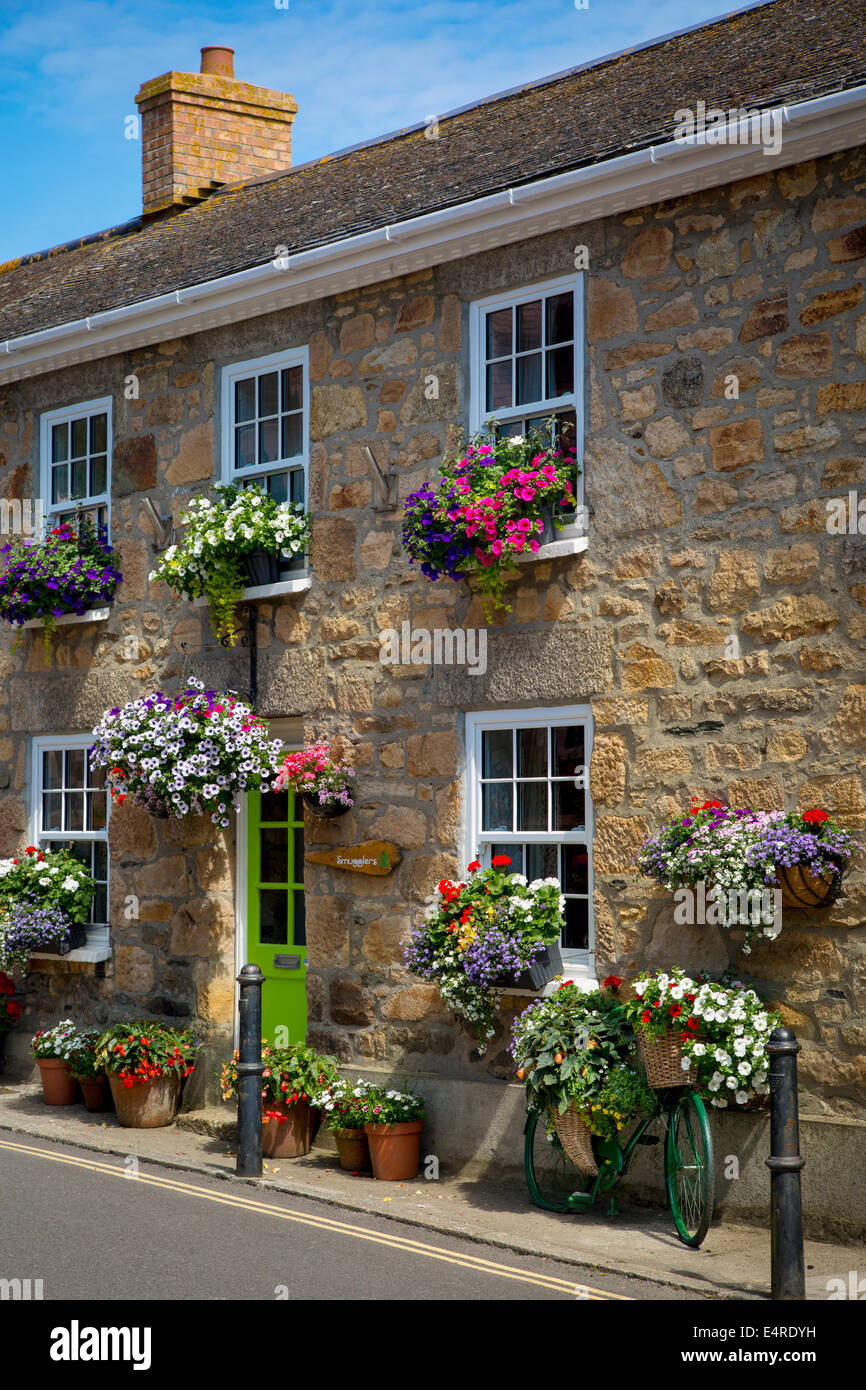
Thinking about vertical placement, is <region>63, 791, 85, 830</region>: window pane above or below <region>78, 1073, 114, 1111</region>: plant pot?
above

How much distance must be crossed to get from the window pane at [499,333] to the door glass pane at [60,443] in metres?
4.18

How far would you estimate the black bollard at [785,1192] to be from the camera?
19.3ft

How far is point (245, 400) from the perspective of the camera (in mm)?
10547

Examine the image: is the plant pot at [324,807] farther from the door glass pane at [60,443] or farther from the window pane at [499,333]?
the door glass pane at [60,443]

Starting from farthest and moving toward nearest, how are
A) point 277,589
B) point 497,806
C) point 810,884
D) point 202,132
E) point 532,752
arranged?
point 202,132 → point 277,589 → point 497,806 → point 532,752 → point 810,884

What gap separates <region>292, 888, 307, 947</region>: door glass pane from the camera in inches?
406

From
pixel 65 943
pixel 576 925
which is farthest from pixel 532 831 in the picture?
pixel 65 943

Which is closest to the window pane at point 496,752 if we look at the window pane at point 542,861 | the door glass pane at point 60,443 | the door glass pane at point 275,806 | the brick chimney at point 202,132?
the window pane at point 542,861

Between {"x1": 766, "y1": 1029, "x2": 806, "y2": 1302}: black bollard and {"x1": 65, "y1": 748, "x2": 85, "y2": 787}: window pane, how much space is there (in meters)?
7.07

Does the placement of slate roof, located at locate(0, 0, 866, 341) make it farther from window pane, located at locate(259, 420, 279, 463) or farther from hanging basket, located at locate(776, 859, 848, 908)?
hanging basket, located at locate(776, 859, 848, 908)

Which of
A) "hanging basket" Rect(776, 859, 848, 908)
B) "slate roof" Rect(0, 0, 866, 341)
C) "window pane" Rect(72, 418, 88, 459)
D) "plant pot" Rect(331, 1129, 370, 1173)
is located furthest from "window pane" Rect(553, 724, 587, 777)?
"window pane" Rect(72, 418, 88, 459)

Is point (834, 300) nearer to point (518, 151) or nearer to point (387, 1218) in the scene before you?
point (518, 151)

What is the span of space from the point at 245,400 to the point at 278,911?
11.7ft

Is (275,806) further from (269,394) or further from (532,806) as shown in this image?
(269,394)
